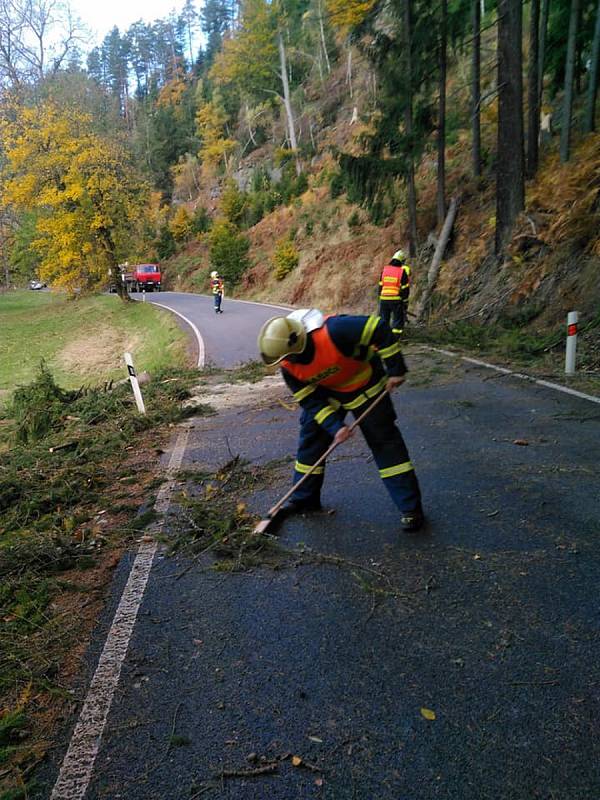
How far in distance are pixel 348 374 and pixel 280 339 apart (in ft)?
2.27

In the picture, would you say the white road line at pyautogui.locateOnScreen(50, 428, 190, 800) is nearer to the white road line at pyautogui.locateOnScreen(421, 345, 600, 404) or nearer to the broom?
the broom

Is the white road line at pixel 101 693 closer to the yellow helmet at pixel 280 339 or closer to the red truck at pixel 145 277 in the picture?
the yellow helmet at pixel 280 339

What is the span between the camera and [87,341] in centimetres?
2738

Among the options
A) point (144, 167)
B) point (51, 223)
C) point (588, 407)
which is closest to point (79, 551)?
point (588, 407)

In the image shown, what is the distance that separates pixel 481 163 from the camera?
64.8 ft

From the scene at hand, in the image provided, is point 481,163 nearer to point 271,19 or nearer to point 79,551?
point 79,551

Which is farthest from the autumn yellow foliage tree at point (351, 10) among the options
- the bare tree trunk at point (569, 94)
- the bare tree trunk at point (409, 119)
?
the bare tree trunk at point (569, 94)

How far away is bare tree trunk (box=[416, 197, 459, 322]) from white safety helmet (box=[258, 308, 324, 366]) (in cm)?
1332

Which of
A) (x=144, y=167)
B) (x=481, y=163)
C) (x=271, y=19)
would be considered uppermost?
(x=271, y=19)

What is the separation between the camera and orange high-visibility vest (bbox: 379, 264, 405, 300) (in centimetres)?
1208

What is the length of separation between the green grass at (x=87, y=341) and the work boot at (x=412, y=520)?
40.2ft

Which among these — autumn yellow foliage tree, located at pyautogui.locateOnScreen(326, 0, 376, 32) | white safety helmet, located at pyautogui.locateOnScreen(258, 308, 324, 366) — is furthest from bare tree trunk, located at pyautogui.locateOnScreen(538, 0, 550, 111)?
white safety helmet, located at pyautogui.locateOnScreen(258, 308, 324, 366)

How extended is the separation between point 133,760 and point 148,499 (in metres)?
3.31

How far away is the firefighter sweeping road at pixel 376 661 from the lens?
2.33 meters
